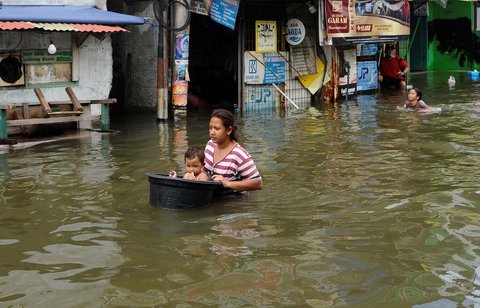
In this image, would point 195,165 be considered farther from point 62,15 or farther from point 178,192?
point 62,15

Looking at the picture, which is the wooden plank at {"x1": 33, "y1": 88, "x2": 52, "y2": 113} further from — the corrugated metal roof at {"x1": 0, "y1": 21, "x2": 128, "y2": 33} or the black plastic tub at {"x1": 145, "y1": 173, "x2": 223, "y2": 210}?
the black plastic tub at {"x1": 145, "y1": 173, "x2": 223, "y2": 210}

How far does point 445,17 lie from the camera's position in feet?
105

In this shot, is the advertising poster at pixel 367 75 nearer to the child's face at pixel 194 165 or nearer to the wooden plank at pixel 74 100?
the wooden plank at pixel 74 100

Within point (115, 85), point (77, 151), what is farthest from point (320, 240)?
point (115, 85)

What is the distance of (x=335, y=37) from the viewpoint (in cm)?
1983

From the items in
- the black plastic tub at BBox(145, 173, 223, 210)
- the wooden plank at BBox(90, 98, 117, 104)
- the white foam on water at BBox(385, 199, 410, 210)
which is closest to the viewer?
the black plastic tub at BBox(145, 173, 223, 210)

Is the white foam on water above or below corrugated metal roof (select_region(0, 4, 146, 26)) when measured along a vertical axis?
below

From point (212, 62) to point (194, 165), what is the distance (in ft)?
43.1

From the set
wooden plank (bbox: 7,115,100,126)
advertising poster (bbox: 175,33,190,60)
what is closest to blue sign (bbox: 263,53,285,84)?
advertising poster (bbox: 175,33,190,60)

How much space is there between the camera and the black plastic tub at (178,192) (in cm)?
770

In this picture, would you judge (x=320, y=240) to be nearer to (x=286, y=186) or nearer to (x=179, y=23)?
(x=286, y=186)

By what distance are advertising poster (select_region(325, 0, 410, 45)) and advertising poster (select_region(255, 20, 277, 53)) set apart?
5.07 feet

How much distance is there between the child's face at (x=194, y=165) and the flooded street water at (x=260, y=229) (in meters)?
0.45

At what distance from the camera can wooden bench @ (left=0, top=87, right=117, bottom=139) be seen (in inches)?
495
